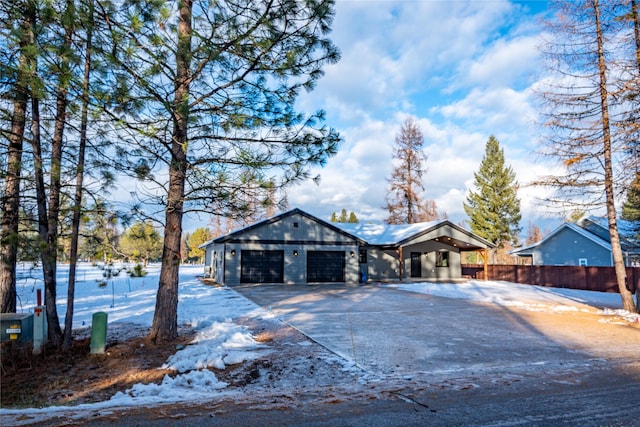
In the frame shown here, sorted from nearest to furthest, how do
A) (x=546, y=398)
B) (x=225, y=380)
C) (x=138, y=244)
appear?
(x=546, y=398) → (x=225, y=380) → (x=138, y=244)

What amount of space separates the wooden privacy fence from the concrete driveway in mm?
9595

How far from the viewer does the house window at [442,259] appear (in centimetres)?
2617

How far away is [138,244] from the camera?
7523mm

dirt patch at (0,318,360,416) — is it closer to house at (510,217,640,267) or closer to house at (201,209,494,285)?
house at (201,209,494,285)

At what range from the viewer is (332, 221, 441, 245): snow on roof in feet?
78.8

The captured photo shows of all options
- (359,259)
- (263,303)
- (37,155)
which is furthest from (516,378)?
(359,259)

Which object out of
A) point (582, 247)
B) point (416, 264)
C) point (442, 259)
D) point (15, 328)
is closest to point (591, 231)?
point (582, 247)

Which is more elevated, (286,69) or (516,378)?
(286,69)

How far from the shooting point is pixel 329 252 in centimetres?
2270

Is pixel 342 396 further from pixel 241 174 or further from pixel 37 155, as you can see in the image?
pixel 37 155

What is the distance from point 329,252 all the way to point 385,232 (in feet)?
19.9

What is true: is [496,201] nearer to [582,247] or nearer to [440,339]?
[582,247]

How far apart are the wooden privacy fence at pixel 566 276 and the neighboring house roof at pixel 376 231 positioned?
2340 millimetres

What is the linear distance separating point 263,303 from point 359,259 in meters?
11.7
